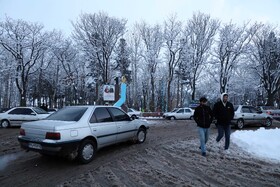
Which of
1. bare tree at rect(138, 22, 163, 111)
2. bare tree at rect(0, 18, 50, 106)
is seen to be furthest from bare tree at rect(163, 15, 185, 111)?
bare tree at rect(0, 18, 50, 106)

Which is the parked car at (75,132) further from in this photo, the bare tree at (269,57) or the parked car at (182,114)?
the bare tree at (269,57)

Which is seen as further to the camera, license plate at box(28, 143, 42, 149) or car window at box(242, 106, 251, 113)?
car window at box(242, 106, 251, 113)

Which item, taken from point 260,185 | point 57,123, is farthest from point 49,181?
point 260,185

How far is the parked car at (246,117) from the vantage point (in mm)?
14391

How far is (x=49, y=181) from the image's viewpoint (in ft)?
15.7

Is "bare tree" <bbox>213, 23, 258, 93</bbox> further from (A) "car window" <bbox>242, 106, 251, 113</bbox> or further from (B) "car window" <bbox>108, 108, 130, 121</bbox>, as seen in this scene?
(B) "car window" <bbox>108, 108, 130, 121</bbox>

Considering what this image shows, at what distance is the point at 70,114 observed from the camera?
21.5ft

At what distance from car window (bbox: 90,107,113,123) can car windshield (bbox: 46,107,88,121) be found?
343mm

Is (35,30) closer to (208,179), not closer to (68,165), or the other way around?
(68,165)

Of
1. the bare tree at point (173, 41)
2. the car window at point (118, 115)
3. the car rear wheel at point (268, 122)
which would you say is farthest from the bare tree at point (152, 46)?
the car window at point (118, 115)

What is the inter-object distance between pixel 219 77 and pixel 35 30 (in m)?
30.1

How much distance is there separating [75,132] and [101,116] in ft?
4.10

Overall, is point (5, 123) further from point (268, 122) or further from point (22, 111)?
point (268, 122)

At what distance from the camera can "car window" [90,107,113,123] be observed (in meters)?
6.60
